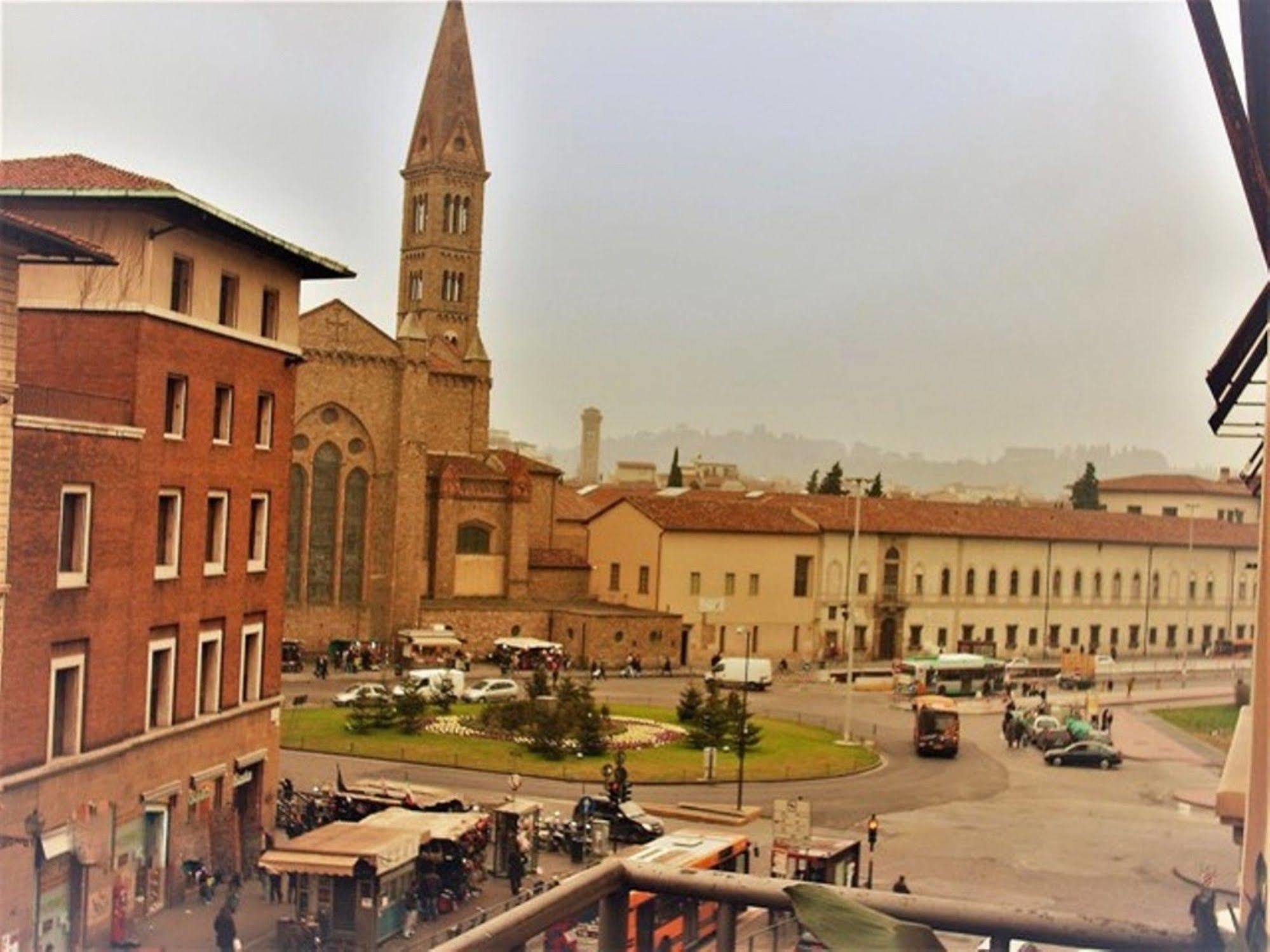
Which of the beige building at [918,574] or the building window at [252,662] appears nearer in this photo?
the building window at [252,662]

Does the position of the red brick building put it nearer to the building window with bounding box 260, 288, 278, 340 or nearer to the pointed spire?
the building window with bounding box 260, 288, 278, 340

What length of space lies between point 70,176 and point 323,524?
29.3 m

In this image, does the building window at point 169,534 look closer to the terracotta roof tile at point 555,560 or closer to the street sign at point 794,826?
the street sign at point 794,826

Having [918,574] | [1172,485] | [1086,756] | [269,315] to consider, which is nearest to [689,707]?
[1086,756]

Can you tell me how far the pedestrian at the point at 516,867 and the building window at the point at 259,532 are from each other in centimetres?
533

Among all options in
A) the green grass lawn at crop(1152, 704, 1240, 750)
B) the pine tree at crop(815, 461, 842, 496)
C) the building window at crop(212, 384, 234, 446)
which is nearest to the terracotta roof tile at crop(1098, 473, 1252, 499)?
the pine tree at crop(815, 461, 842, 496)

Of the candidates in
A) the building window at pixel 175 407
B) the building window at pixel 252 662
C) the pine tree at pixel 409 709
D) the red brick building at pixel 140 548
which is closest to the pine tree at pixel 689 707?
the pine tree at pixel 409 709

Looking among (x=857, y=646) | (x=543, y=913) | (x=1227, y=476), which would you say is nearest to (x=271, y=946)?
(x=543, y=913)

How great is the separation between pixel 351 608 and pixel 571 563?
9217mm

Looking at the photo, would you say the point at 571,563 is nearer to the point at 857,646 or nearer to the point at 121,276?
the point at 857,646

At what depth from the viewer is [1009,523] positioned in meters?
56.5

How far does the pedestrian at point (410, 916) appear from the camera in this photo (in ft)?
52.3

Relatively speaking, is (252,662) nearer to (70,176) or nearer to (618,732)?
(70,176)

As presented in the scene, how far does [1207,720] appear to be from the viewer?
41.0 meters
